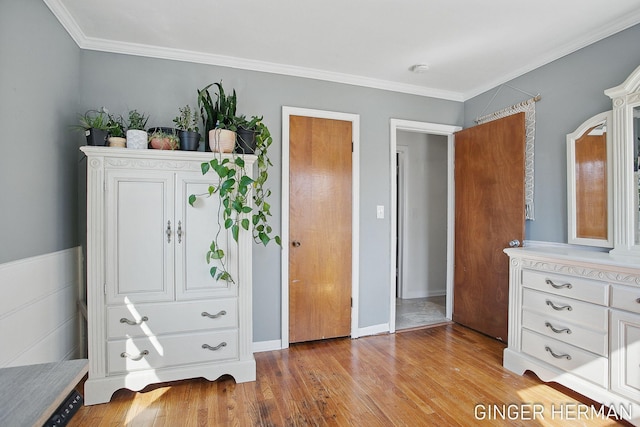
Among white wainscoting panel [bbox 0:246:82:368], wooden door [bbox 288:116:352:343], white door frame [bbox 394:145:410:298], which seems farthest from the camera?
white door frame [bbox 394:145:410:298]

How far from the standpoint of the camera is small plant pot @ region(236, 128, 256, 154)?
2159mm

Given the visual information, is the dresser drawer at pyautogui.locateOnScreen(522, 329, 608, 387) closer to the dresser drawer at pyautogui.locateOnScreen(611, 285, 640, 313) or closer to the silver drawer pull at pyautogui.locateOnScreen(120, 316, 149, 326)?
the dresser drawer at pyautogui.locateOnScreen(611, 285, 640, 313)

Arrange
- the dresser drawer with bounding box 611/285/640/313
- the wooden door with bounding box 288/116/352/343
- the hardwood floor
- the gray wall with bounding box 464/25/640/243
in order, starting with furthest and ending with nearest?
1. the wooden door with bounding box 288/116/352/343
2. the gray wall with bounding box 464/25/640/243
3. the hardwood floor
4. the dresser drawer with bounding box 611/285/640/313

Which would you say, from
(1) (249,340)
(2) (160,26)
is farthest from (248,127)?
(1) (249,340)

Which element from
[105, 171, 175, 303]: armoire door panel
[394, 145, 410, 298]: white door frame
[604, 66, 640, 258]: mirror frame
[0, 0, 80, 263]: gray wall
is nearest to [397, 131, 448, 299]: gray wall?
[394, 145, 410, 298]: white door frame

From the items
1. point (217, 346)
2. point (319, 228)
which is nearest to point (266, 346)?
point (217, 346)

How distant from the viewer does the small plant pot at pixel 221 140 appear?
81.0 inches

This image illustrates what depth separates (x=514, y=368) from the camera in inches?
89.8

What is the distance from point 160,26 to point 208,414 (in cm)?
250

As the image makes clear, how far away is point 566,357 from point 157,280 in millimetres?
2624

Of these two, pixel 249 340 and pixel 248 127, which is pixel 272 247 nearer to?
pixel 249 340

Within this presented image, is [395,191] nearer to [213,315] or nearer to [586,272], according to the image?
[586,272]

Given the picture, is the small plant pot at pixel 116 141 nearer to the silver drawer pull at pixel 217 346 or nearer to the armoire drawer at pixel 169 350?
the armoire drawer at pixel 169 350

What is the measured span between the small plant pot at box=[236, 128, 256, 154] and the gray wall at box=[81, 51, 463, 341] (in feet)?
1.71
